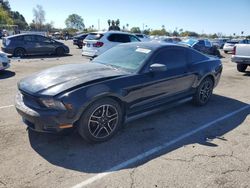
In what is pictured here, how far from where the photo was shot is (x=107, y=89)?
394 cm

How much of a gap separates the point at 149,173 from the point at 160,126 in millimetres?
1655

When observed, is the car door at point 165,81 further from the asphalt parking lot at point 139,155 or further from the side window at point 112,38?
the side window at point 112,38

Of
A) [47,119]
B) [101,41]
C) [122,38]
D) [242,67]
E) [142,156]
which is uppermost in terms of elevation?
[122,38]

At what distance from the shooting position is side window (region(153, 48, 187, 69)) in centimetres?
501

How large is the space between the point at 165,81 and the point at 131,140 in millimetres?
1454

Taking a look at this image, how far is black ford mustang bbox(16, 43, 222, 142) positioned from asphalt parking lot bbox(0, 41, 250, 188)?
14.2 inches

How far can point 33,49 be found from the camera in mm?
15938

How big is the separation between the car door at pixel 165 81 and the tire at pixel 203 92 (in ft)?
1.35

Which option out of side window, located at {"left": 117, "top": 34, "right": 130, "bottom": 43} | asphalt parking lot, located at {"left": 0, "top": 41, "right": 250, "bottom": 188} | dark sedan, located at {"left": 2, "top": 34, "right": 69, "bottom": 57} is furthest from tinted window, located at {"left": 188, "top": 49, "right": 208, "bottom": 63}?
dark sedan, located at {"left": 2, "top": 34, "right": 69, "bottom": 57}

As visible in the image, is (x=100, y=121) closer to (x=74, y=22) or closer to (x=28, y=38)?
(x=28, y=38)

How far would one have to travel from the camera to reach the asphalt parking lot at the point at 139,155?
10.3 feet

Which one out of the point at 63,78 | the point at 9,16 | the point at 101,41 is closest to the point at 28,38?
the point at 101,41

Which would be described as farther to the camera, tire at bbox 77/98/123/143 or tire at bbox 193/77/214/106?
tire at bbox 193/77/214/106

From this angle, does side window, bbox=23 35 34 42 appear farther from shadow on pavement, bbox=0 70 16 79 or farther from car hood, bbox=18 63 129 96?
car hood, bbox=18 63 129 96
